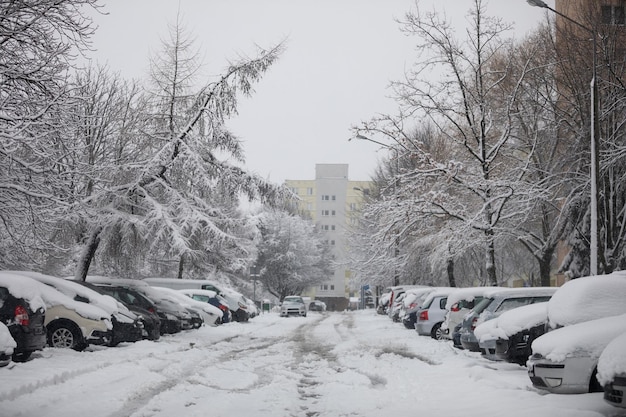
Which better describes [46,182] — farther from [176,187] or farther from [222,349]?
[176,187]

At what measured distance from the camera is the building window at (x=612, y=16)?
863 inches

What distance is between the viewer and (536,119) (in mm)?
24000

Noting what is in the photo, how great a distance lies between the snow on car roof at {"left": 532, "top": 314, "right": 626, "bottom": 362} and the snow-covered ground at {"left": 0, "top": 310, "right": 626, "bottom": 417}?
0.55 meters

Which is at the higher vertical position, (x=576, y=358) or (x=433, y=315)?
(x=433, y=315)

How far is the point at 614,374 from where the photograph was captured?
23.2ft

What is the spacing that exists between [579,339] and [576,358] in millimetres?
252

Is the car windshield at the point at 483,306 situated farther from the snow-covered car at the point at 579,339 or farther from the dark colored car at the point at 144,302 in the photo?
the dark colored car at the point at 144,302

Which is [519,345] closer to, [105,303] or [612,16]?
[105,303]

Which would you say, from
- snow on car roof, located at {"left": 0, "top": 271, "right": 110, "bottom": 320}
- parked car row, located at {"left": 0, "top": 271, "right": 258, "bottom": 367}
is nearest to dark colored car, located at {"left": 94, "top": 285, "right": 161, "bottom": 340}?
parked car row, located at {"left": 0, "top": 271, "right": 258, "bottom": 367}

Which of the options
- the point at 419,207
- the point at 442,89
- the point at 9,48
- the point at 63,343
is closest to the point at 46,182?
the point at 9,48

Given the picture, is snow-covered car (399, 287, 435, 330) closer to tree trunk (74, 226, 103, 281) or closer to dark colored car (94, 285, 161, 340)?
dark colored car (94, 285, 161, 340)

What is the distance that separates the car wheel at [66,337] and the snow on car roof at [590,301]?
34.1 feet

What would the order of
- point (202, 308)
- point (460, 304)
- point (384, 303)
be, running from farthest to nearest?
1. point (384, 303)
2. point (202, 308)
3. point (460, 304)

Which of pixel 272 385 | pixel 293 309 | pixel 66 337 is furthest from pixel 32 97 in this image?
pixel 293 309
